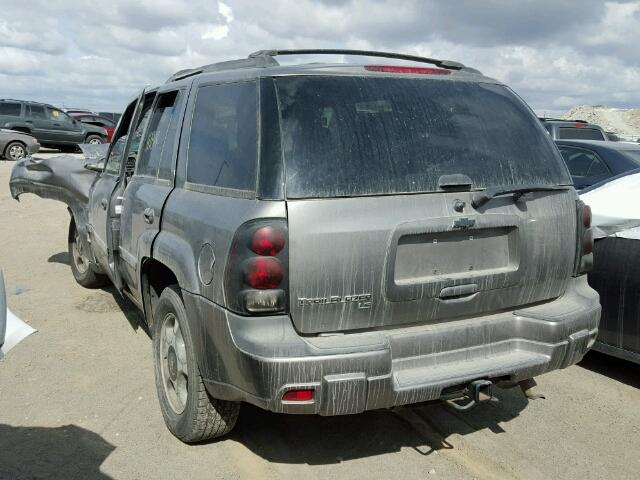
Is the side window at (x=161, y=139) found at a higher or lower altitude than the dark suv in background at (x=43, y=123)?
higher

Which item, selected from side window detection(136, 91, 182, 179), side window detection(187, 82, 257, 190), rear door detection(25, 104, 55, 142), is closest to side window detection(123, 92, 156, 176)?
side window detection(136, 91, 182, 179)

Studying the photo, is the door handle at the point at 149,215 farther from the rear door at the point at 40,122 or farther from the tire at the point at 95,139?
the tire at the point at 95,139

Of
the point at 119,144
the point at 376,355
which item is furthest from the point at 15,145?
the point at 376,355

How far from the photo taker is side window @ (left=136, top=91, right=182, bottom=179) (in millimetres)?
3898

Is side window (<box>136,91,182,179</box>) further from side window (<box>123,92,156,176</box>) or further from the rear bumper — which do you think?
the rear bumper

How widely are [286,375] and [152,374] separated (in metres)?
2.20

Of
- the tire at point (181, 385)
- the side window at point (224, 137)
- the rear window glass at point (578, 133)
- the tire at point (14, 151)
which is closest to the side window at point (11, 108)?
the tire at point (14, 151)

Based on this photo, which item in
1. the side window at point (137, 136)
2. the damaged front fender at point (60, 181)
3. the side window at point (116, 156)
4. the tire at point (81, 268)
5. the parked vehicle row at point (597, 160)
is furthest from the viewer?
the parked vehicle row at point (597, 160)

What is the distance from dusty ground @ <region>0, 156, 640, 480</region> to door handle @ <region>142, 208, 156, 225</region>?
3.84ft

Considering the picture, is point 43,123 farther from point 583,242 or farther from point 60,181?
point 583,242

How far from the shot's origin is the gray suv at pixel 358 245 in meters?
2.76

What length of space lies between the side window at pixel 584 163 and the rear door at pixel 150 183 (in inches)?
218

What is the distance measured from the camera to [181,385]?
362cm

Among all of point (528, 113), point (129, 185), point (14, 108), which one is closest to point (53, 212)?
point (129, 185)
